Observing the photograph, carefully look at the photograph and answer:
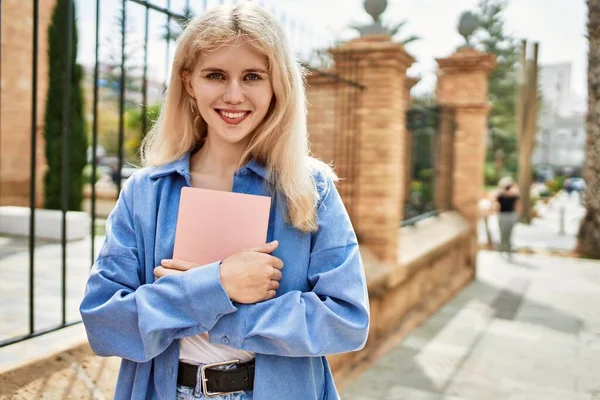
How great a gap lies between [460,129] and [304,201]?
328 inches

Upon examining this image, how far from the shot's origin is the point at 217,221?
1.40m

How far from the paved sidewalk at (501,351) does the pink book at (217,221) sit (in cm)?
318

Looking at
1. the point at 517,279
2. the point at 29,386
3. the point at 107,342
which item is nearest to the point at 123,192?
the point at 107,342

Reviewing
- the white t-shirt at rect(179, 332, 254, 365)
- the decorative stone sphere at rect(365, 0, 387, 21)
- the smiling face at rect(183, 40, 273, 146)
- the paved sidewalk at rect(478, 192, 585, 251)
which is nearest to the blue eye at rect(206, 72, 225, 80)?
the smiling face at rect(183, 40, 273, 146)

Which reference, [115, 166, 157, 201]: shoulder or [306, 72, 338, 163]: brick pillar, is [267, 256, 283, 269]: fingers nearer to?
[115, 166, 157, 201]: shoulder

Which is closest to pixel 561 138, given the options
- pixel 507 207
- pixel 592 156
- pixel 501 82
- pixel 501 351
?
pixel 501 82

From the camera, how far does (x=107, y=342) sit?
1368 mm

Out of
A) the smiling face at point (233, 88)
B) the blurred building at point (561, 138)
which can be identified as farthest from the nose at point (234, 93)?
the blurred building at point (561, 138)

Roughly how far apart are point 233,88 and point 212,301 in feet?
1.78

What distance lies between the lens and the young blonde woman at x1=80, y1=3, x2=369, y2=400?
1336 millimetres

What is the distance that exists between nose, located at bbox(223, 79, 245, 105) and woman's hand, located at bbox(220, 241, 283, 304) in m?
0.39

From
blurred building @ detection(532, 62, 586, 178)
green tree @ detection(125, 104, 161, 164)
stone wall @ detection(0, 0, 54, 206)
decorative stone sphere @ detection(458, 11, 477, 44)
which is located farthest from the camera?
blurred building @ detection(532, 62, 586, 178)

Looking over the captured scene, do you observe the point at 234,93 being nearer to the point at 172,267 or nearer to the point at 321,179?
the point at 321,179

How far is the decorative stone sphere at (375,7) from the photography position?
554 centimetres
